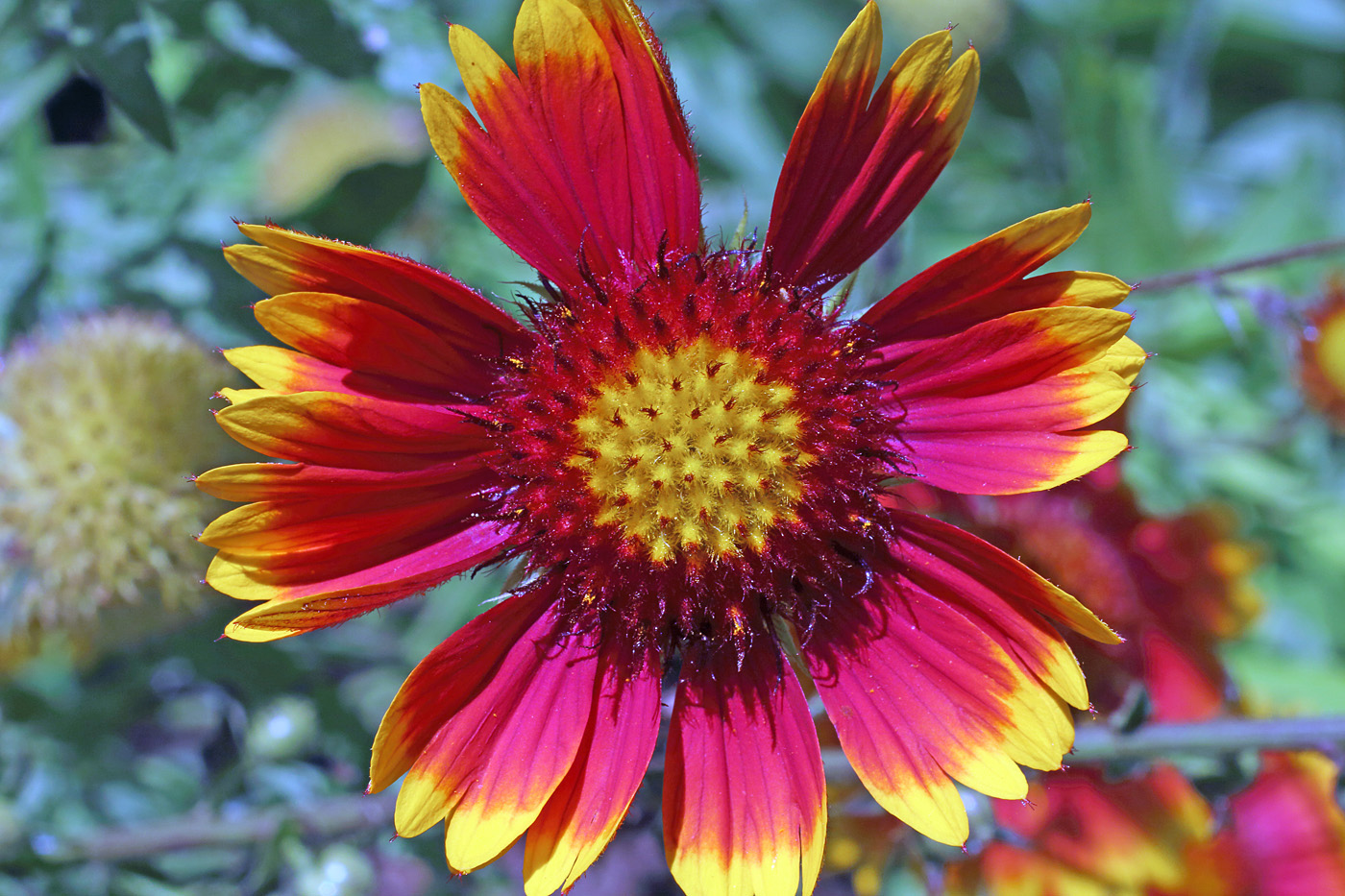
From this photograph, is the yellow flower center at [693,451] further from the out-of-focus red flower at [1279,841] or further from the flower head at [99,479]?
the out-of-focus red flower at [1279,841]

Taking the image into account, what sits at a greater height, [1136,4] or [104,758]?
[1136,4]

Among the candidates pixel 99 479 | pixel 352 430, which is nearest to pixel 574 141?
pixel 352 430

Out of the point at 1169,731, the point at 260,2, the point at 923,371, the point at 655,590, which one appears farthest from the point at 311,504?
the point at 1169,731

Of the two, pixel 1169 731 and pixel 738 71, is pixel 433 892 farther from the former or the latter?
pixel 738 71

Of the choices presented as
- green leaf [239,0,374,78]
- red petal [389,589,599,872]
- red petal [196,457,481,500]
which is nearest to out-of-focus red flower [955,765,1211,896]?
red petal [389,589,599,872]

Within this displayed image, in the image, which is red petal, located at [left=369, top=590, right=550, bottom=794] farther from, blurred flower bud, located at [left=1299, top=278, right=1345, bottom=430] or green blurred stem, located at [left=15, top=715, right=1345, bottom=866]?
blurred flower bud, located at [left=1299, top=278, right=1345, bottom=430]

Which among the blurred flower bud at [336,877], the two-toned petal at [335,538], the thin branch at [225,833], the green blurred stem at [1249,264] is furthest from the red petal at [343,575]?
the green blurred stem at [1249,264]
